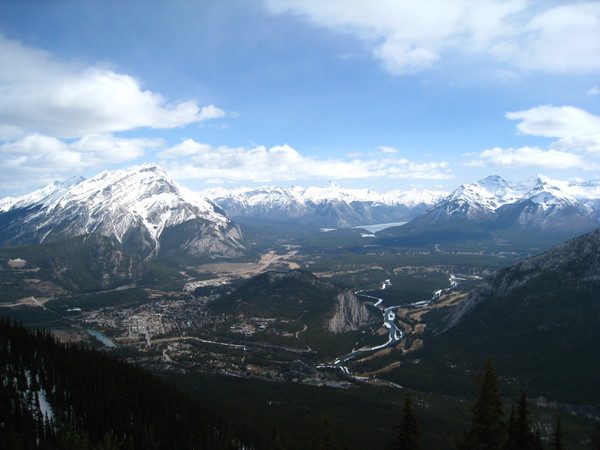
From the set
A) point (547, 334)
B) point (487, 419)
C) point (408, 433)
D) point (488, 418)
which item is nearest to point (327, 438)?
point (408, 433)

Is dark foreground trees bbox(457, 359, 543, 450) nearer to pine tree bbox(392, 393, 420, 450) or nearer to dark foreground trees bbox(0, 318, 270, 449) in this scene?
pine tree bbox(392, 393, 420, 450)

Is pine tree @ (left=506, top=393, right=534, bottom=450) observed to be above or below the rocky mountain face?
above

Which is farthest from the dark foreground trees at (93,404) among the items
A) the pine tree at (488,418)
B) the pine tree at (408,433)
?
the pine tree at (488,418)

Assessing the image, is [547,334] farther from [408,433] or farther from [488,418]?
[488,418]

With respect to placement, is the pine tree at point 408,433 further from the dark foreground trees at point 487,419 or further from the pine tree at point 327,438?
the pine tree at point 327,438

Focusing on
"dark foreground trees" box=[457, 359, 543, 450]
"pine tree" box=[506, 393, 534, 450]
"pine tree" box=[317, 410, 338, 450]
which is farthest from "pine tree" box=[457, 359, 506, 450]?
"pine tree" box=[317, 410, 338, 450]
